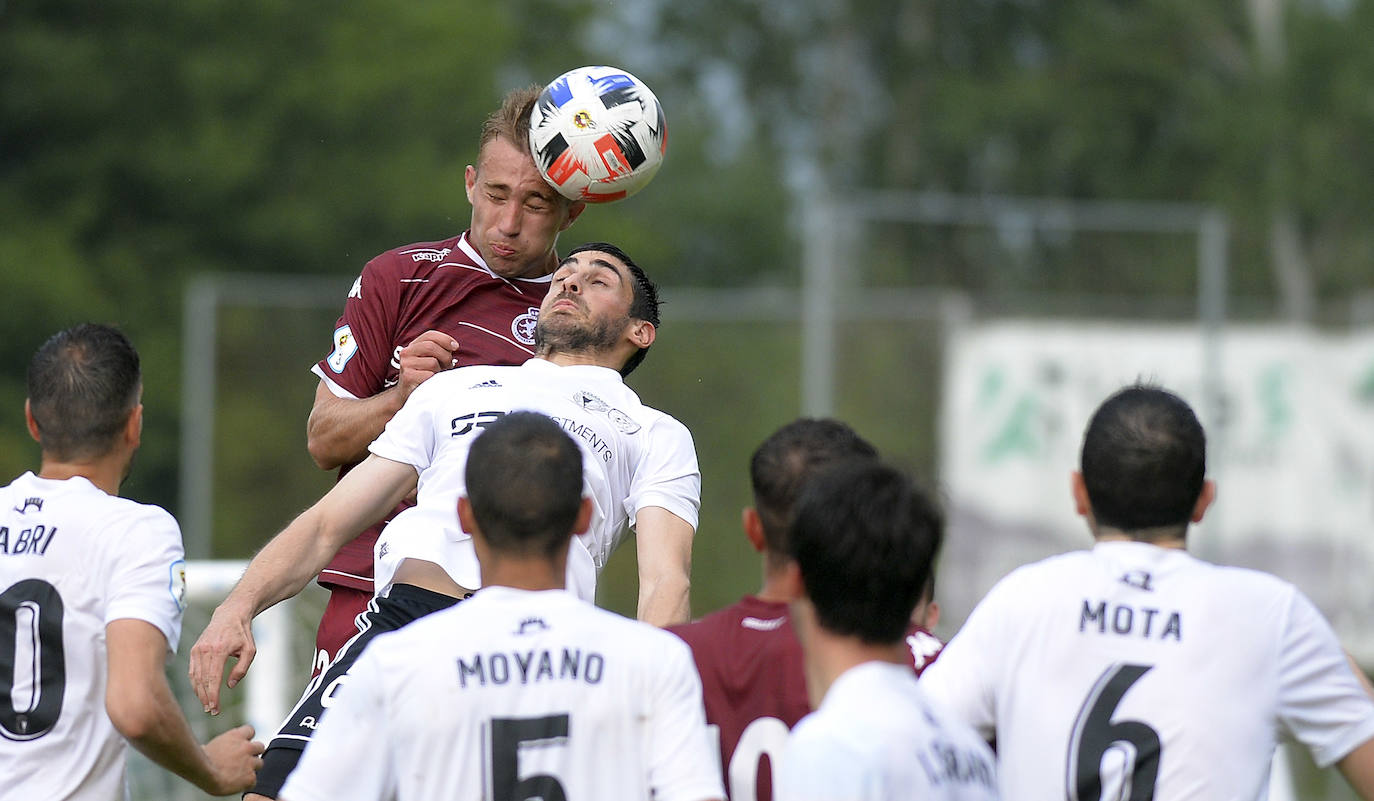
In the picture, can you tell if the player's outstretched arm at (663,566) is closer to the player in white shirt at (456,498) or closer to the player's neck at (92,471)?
the player in white shirt at (456,498)

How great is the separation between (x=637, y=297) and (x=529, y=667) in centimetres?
219

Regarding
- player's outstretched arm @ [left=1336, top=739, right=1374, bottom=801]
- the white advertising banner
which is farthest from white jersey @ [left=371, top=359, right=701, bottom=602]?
the white advertising banner

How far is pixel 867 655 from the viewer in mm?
3318

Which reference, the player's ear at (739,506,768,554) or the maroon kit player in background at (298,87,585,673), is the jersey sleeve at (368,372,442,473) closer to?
the maroon kit player in background at (298,87,585,673)

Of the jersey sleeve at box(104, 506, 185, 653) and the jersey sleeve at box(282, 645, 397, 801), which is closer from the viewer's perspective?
the jersey sleeve at box(282, 645, 397, 801)

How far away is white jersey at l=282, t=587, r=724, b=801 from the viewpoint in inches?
135

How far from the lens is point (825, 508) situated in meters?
3.39

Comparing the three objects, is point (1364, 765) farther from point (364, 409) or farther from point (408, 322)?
point (408, 322)

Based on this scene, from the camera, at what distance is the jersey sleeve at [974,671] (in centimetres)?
378

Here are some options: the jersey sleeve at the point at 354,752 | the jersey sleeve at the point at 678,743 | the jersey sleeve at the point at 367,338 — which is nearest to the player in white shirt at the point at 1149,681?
the jersey sleeve at the point at 678,743

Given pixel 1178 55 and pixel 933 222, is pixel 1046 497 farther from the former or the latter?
pixel 1178 55

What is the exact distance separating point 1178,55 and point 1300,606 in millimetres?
27665

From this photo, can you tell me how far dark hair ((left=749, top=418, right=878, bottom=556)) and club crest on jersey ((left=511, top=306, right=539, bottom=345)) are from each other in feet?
6.30

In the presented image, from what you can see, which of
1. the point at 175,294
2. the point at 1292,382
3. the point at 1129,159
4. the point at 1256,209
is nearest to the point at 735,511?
the point at 1292,382
